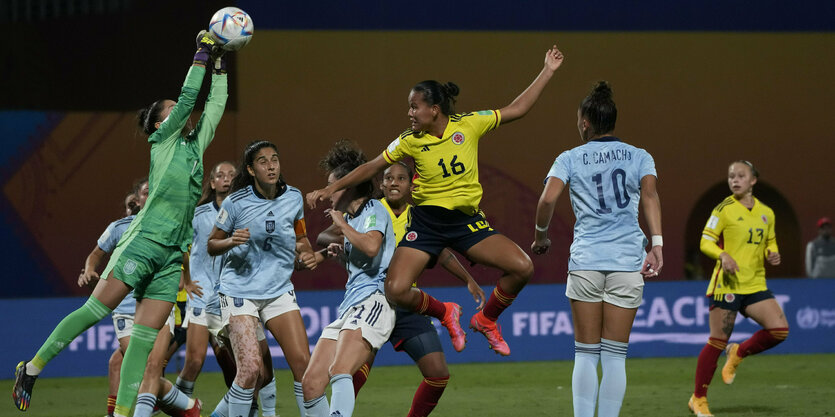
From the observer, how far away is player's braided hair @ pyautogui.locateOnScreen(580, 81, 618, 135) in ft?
17.8

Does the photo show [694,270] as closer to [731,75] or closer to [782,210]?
[782,210]

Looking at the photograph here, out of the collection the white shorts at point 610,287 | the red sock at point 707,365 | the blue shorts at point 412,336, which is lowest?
the red sock at point 707,365

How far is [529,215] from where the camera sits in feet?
55.2

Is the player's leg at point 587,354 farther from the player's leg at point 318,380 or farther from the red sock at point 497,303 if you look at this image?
the player's leg at point 318,380

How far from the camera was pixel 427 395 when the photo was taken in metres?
5.90

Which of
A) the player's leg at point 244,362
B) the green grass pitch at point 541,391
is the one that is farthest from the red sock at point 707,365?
the player's leg at point 244,362

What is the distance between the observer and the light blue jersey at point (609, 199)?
5340 mm

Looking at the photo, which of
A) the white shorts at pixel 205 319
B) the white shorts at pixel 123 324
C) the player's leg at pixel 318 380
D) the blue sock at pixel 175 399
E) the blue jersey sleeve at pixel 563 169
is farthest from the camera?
the white shorts at pixel 123 324

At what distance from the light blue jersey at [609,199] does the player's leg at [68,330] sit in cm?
239

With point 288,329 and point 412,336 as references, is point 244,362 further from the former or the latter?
point 412,336

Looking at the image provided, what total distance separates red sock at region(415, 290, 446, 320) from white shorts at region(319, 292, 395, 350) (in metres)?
A: 0.17

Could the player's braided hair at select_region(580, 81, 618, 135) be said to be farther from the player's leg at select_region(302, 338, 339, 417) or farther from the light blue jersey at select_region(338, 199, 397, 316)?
the player's leg at select_region(302, 338, 339, 417)

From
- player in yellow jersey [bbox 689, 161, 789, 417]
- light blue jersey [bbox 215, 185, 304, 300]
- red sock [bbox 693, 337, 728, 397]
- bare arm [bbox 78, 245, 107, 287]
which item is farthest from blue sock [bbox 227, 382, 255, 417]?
player in yellow jersey [bbox 689, 161, 789, 417]

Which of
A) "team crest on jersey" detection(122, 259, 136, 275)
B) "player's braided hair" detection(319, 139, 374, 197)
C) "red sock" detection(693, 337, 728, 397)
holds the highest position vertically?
"player's braided hair" detection(319, 139, 374, 197)
